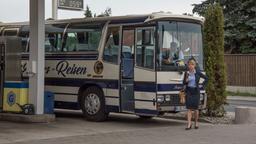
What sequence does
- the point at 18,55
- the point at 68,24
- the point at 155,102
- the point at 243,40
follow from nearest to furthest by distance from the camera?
the point at 155,102 < the point at 18,55 < the point at 68,24 < the point at 243,40

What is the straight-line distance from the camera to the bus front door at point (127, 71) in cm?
1714

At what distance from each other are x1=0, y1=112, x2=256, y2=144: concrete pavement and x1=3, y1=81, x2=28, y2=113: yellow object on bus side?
83 centimetres

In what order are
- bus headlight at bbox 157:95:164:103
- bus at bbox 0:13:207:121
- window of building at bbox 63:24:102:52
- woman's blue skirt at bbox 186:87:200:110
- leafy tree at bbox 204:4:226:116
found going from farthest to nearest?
1. leafy tree at bbox 204:4:226:116
2. window of building at bbox 63:24:102:52
3. bus at bbox 0:13:207:121
4. bus headlight at bbox 157:95:164:103
5. woman's blue skirt at bbox 186:87:200:110

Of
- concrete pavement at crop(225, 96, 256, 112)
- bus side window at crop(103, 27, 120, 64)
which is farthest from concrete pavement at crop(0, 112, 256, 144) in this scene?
concrete pavement at crop(225, 96, 256, 112)

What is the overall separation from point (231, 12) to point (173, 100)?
26003 millimetres

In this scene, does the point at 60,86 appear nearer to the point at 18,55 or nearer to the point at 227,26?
the point at 18,55

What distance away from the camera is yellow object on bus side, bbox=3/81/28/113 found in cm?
1755

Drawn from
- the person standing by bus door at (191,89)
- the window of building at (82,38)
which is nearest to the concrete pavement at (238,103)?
the window of building at (82,38)

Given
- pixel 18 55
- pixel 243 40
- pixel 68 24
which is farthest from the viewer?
pixel 243 40

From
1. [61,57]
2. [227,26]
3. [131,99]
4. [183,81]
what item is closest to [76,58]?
[61,57]

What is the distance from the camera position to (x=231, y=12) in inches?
1638

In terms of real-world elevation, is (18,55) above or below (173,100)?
above

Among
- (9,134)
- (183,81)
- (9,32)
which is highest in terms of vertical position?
(9,32)

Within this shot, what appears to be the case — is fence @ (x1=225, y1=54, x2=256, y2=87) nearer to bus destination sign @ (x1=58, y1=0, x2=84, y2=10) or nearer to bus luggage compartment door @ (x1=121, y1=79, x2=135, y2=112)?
bus destination sign @ (x1=58, y1=0, x2=84, y2=10)
